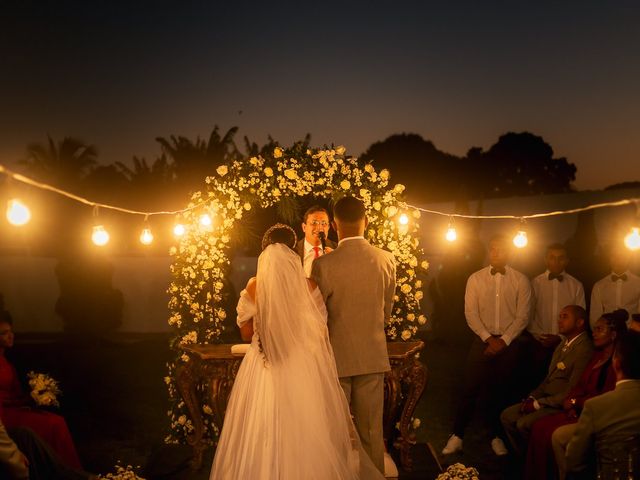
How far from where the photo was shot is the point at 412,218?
24.2 feet

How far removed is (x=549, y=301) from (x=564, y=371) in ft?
5.46

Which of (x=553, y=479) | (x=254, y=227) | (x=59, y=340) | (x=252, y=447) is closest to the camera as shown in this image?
(x=252, y=447)

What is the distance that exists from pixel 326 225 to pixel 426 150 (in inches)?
948

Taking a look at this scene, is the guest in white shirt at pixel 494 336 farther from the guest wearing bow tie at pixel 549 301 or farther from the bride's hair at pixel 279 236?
the bride's hair at pixel 279 236

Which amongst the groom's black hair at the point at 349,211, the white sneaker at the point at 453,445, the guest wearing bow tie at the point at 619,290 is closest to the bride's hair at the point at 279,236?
the groom's black hair at the point at 349,211

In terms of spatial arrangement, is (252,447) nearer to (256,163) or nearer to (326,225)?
(326,225)

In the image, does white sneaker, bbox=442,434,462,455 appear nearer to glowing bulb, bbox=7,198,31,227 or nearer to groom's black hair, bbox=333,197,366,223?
groom's black hair, bbox=333,197,366,223

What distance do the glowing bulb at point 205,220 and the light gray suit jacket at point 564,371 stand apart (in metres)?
3.82

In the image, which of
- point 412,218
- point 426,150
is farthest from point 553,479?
point 426,150

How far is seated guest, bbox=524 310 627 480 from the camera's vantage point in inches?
211

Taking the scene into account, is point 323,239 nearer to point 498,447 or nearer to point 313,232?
point 313,232

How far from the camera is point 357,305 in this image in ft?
16.0

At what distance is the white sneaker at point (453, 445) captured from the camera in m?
6.89

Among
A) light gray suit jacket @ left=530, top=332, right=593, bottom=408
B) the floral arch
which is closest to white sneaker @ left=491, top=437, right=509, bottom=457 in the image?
light gray suit jacket @ left=530, top=332, right=593, bottom=408
